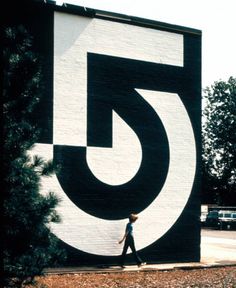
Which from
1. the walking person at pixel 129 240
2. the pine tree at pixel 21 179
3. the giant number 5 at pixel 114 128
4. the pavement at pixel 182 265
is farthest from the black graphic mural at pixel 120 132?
the pine tree at pixel 21 179

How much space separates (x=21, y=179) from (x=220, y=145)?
2016 inches

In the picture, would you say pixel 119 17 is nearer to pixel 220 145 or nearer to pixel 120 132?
pixel 120 132

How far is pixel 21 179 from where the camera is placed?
697 centimetres

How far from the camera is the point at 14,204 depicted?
6875 millimetres

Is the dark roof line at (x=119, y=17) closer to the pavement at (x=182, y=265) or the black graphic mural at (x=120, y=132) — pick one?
the black graphic mural at (x=120, y=132)

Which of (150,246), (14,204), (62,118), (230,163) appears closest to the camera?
(14,204)

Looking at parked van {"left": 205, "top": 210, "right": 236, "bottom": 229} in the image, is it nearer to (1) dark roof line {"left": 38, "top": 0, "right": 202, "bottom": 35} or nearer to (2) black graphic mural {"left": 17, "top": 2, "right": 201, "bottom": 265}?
(2) black graphic mural {"left": 17, "top": 2, "right": 201, "bottom": 265}

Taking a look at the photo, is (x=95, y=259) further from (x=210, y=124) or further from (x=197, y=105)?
(x=210, y=124)

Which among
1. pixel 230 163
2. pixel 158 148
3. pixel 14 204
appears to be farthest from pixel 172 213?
pixel 230 163

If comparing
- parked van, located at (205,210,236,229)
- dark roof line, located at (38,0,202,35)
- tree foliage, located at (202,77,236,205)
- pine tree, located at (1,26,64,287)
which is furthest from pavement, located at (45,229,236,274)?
tree foliage, located at (202,77,236,205)

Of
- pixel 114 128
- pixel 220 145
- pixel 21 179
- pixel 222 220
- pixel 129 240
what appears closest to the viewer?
pixel 21 179

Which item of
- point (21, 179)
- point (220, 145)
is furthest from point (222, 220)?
point (21, 179)

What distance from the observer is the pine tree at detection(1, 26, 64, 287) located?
6.84m

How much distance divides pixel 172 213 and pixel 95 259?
9.96 feet
